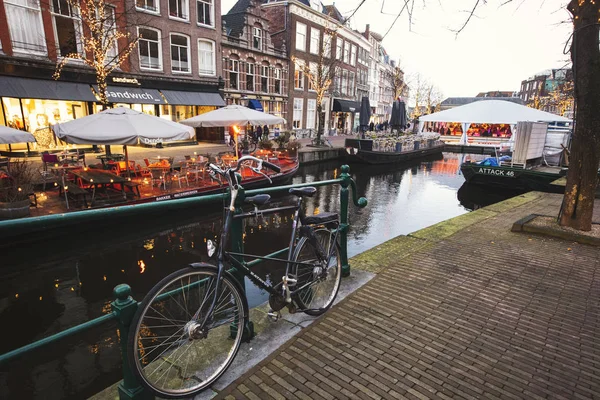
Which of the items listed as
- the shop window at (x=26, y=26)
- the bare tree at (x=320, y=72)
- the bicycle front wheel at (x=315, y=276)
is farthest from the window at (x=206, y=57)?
the bicycle front wheel at (x=315, y=276)

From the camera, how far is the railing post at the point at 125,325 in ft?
6.10

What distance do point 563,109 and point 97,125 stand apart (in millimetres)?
50038

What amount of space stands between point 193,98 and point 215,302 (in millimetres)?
22425

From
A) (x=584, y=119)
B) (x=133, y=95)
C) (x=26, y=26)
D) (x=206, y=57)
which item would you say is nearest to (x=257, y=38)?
(x=206, y=57)

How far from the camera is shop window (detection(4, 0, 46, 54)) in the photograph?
15227mm

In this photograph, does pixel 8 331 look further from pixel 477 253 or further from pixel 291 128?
pixel 291 128

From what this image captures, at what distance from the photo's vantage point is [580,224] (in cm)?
622

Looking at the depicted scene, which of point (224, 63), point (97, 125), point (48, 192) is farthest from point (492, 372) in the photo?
point (224, 63)

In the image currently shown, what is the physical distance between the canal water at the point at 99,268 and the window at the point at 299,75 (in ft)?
68.8

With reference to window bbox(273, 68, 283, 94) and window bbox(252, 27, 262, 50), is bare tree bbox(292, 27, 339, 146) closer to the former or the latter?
window bbox(273, 68, 283, 94)

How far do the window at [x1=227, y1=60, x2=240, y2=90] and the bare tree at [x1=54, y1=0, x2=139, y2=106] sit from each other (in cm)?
751

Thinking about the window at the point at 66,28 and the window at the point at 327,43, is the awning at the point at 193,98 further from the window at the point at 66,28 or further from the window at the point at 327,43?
the window at the point at 327,43

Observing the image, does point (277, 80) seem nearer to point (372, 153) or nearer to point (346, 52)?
point (372, 153)

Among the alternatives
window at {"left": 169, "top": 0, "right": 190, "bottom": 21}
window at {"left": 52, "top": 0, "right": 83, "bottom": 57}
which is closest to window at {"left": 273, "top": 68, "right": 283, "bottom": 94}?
window at {"left": 169, "top": 0, "right": 190, "bottom": 21}
